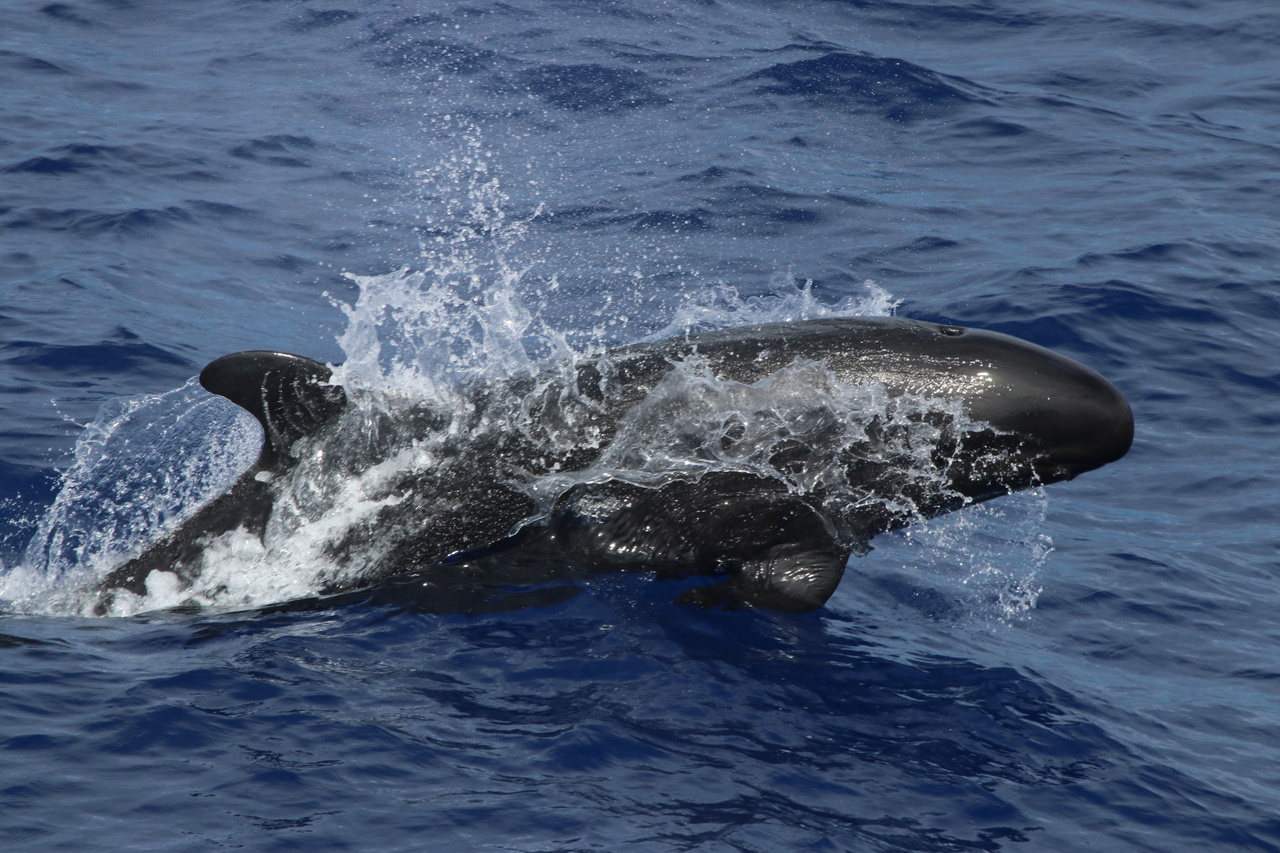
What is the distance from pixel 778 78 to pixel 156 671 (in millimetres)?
17453

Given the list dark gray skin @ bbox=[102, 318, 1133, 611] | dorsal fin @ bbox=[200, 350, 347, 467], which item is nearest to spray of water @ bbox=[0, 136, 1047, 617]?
dark gray skin @ bbox=[102, 318, 1133, 611]

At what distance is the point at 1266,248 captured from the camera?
1738 centimetres

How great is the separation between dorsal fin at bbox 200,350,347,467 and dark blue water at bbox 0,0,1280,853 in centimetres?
50

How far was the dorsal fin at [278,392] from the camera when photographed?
8.99 meters

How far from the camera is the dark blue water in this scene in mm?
7129

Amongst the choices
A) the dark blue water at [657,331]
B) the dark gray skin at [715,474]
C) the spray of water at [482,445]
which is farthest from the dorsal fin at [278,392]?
the dark blue water at [657,331]

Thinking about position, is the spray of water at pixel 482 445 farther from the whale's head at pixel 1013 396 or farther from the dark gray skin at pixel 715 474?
the whale's head at pixel 1013 396

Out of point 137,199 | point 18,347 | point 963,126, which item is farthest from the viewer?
point 963,126

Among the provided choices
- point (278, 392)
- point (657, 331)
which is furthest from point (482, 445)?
point (657, 331)

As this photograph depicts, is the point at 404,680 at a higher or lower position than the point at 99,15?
lower

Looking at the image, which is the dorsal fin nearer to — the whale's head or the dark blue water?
the dark blue water

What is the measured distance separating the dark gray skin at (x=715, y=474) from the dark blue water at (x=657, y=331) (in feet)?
1.40

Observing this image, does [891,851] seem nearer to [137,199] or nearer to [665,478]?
[665,478]

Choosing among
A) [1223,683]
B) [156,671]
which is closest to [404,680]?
[156,671]
